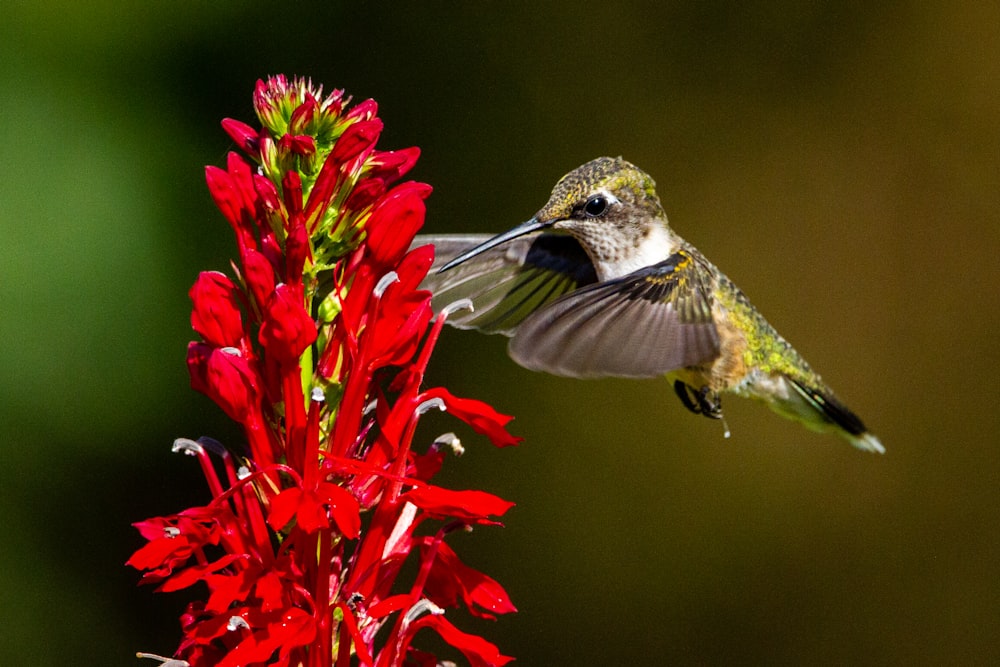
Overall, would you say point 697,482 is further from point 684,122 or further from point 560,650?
point 684,122

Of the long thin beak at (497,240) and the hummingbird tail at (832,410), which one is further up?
the long thin beak at (497,240)

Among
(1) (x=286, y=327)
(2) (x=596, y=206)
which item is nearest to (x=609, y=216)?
(2) (x=596, y=206)

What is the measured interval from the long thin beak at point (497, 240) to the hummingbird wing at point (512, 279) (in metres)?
0.11

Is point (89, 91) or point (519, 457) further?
point (519, 457)

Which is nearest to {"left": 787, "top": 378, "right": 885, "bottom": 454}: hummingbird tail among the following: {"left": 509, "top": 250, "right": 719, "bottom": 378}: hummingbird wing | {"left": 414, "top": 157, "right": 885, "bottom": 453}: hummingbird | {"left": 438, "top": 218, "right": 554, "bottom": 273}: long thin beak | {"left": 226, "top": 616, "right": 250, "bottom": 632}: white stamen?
{"left": 414, "top": 157, "right": 885, "bottom": 453}: hummingbird

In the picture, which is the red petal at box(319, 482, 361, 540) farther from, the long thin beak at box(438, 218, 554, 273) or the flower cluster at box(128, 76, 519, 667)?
the long thin beak at box(438, 218, 554, 273)

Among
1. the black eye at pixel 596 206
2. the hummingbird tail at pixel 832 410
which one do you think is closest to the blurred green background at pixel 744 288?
the hummingbird tail at pixel 832 410

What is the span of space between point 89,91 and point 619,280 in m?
1.41

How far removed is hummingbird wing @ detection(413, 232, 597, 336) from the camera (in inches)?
81.7

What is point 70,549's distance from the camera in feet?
8.79

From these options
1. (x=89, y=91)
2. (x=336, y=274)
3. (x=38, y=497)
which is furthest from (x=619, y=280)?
(x=38, y=497)

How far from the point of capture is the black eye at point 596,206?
1.99m

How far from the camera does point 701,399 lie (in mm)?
2312

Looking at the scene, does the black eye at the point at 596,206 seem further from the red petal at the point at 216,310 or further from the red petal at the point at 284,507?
the red petal at the point at 284,507
